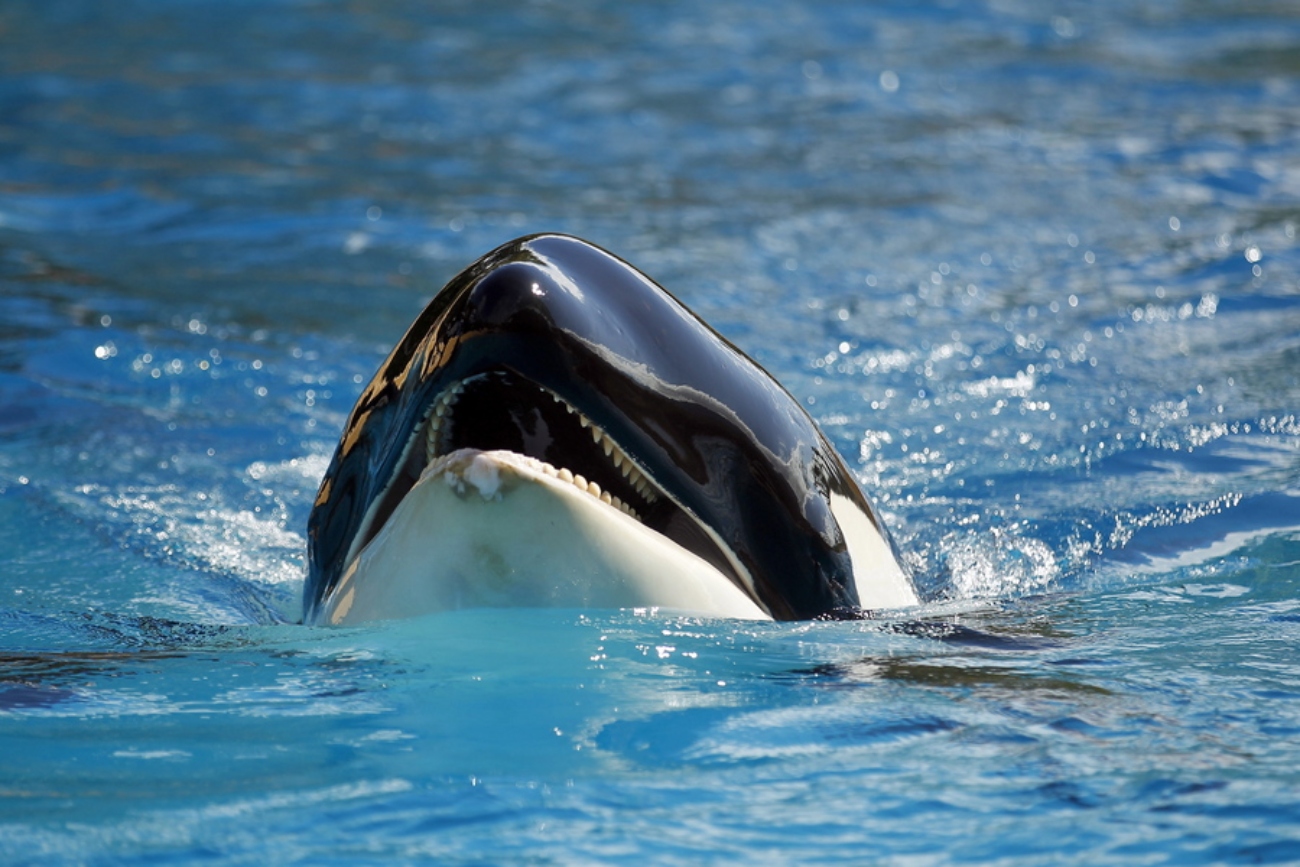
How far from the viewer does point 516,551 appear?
11.0 ft

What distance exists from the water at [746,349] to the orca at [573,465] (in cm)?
13

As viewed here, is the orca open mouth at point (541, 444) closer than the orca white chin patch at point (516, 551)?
No

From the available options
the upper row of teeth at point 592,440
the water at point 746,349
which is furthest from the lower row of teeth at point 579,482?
the water at point 746,349

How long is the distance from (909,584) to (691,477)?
1.19 meters

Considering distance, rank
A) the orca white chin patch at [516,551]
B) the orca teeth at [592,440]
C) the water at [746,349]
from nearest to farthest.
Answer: the water at [746,349] → the orca white chin patch at [516,551] → the orca teeth at [592,440]

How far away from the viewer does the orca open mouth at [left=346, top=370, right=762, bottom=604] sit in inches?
134

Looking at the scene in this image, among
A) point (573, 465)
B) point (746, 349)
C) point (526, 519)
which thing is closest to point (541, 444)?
point (573, 465)

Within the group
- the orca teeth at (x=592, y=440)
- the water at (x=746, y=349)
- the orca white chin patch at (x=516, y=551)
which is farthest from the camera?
the orca teeth at (x=592, y=440)

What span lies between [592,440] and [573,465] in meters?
0.07

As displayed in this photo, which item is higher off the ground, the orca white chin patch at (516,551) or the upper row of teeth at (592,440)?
the upper row of teeth at (592,440)

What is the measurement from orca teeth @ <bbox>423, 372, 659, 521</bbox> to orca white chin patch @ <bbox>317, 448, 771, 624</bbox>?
1 cm

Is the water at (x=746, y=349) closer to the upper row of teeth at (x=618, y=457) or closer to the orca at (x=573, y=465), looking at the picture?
the orca at (x=573, y=465)

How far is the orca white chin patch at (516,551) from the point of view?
3273mm

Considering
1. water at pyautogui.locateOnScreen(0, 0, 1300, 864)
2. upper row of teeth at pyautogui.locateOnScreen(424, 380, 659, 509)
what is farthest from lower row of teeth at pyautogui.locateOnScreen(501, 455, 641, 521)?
water at pyautogui.locateOnScreen(0, 0, 1300, 864)
